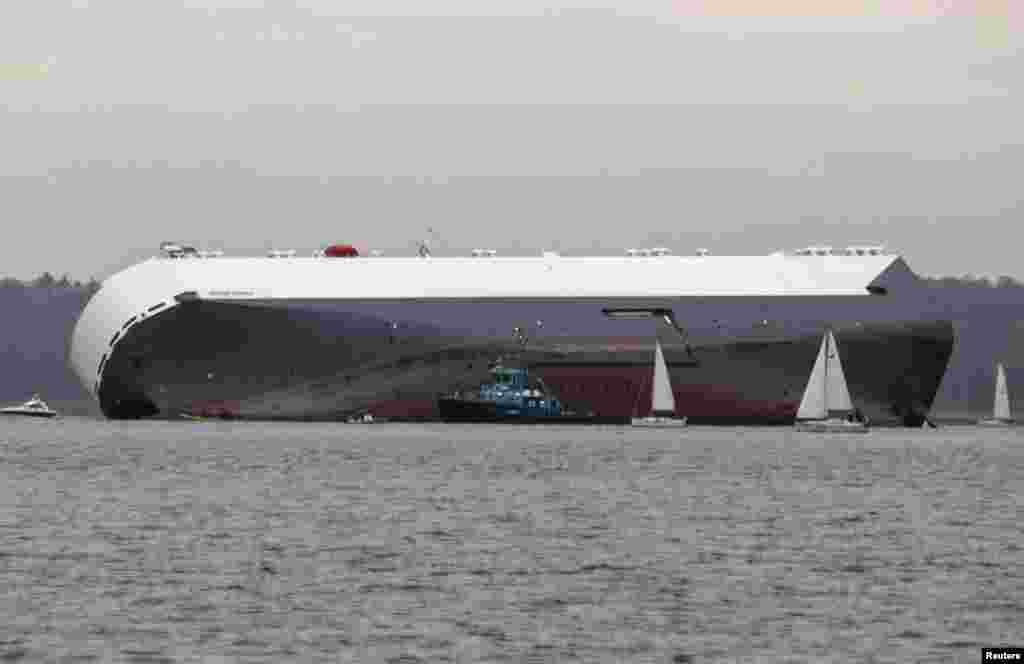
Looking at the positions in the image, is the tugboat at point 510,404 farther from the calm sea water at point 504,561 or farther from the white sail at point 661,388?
the calm sea water at point 504,561

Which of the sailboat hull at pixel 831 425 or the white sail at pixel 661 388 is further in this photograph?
the white sail at pixel 661 388

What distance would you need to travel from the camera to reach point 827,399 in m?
126

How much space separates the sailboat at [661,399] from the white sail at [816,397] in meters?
11.3

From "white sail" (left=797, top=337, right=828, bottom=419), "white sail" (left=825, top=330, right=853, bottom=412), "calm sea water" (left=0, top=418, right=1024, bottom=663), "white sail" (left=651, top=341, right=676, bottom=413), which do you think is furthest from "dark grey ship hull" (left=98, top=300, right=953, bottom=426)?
"calm sea water" (left=0, top=418, right=1024, bottom=663)

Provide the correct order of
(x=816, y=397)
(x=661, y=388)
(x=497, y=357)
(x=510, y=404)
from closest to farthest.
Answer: (x=816, y=397)
(x=661, y=388)
(x=510, y=404)
(x=497, y=357)

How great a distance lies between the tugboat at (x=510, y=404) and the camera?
13738cm

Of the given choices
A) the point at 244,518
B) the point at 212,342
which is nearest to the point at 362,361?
the point at 212,342

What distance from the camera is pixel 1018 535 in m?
57.2

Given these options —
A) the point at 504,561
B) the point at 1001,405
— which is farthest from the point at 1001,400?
the point at 504,561

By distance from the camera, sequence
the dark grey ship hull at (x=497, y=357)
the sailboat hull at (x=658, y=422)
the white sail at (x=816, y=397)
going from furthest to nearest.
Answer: the dark grey ship hull at (x=497, y=357) → the sailboat hull at (x=658, y=422) → the white sail at (x=816, y=397)

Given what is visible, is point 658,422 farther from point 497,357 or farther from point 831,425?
point 831,425

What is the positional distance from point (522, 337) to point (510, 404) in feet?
18.6

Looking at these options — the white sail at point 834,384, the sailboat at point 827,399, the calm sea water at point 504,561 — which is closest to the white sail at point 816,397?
the sailboat at point 827,399

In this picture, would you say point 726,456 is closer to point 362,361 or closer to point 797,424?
point 797,424
